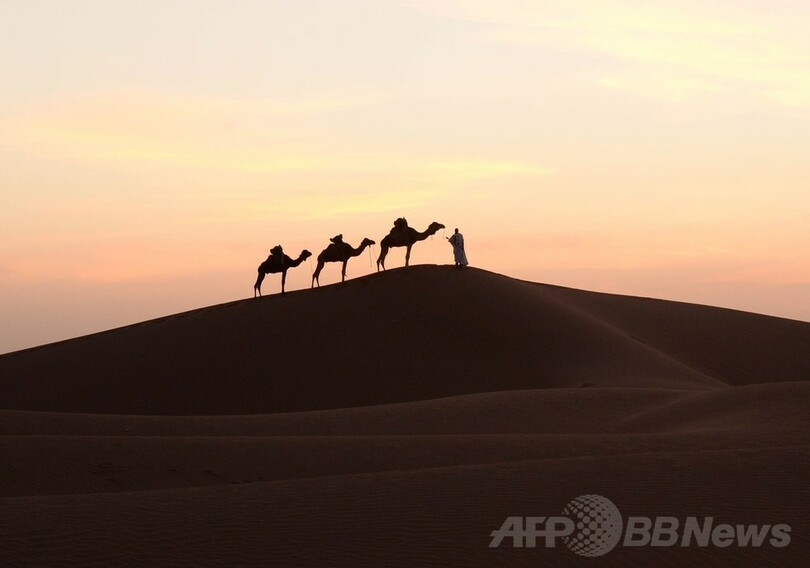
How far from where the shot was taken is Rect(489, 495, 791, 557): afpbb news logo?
33.1 feet

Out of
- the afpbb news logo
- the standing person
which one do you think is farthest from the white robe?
the afpbb news logo

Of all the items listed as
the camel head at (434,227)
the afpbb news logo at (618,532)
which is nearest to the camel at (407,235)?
the camel head at (434,227)

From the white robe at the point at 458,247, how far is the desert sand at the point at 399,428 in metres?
1.95

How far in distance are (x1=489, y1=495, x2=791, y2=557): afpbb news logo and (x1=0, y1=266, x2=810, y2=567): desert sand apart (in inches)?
6.2

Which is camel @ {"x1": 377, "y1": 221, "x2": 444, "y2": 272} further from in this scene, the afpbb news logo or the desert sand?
the afpbb news logo

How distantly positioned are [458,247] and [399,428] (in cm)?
1566

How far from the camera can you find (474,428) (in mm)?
22750

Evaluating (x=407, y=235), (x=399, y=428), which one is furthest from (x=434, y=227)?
(x=399, y=428)

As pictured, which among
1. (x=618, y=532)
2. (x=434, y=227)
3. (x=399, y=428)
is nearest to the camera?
(x=618, y=532)

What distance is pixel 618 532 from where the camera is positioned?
409 inches

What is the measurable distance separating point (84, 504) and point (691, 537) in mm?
5939

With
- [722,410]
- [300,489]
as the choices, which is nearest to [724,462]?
[300,489]

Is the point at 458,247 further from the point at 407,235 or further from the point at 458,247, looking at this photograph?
the point at 407,235

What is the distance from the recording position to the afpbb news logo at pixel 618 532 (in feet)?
33.1
